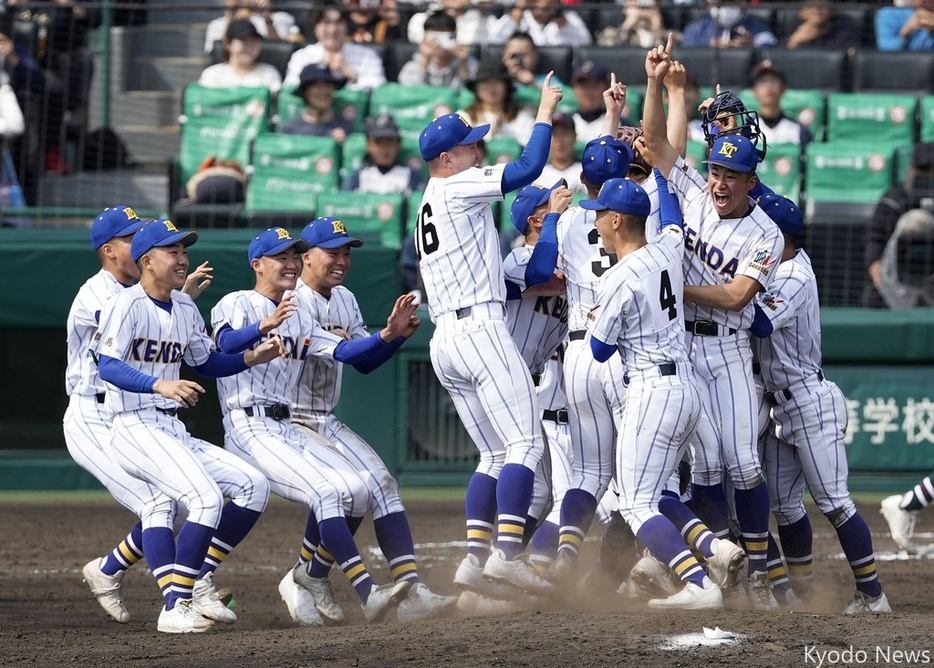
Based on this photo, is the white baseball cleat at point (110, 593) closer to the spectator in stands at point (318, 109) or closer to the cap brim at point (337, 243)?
the cap brim at point (337, 243)

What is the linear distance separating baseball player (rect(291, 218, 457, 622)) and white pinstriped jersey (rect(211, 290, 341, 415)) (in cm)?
10

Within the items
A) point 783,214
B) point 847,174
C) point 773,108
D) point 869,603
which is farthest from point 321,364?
point 847,174

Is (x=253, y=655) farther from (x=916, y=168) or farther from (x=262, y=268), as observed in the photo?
(x=916, y=168)

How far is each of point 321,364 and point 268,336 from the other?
1.12 ft

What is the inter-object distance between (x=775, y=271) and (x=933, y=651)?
1950 millimetres

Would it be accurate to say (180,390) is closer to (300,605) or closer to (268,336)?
(268,336)

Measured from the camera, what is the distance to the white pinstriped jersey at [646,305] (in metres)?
5.40

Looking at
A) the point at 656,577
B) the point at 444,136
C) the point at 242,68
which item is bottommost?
the point at 656,577

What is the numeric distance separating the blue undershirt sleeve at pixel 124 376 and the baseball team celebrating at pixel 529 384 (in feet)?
0.03

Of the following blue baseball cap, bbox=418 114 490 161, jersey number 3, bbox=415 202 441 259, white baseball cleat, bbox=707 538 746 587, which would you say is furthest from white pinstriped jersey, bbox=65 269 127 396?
white baseball cleat, bbox=707 538 746 587

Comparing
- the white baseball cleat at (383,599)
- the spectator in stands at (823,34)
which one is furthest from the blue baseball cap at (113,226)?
the spectator in stands at (823,34)

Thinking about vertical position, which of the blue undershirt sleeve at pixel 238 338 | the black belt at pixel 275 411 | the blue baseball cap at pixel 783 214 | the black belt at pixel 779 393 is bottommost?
the black belt at pixel 275 411

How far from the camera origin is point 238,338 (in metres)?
6.00

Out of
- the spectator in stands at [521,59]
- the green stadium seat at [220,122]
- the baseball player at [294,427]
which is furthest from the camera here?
the spectator in stands at [521,59]
